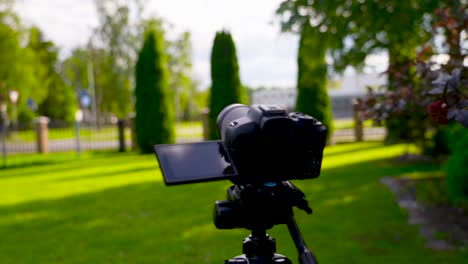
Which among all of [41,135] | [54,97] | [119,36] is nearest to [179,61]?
[119,36]

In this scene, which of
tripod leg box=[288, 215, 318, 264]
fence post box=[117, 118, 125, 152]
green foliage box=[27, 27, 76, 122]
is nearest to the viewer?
tripod leg box=[288, 215, 318, 264]

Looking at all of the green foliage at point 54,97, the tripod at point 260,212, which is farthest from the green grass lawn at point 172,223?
the green foliage at point 54,97

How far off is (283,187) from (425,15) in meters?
4.99

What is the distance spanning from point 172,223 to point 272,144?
471cm

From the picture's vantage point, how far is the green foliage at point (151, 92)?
651 inches

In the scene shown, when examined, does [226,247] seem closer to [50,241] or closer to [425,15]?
[50,241]

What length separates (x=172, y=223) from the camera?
233 inches

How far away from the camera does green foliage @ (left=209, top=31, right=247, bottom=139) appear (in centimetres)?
1593

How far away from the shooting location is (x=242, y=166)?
4.77 feet

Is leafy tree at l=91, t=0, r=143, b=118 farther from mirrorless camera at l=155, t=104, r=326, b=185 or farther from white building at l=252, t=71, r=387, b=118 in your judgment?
mirrorless camera at l=155, t=104, r=326, b=185

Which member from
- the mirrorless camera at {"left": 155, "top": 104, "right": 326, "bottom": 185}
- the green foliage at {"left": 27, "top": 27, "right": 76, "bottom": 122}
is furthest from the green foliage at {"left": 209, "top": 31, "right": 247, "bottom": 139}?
Result: the green foliage at {"left": 27, "top": 27, "right": 76, "bottom": 122}

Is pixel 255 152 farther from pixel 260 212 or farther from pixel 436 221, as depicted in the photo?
pixel 436 221

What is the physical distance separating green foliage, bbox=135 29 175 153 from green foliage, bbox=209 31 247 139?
1.83 meters

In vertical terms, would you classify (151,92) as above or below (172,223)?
above
